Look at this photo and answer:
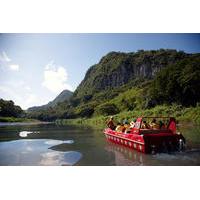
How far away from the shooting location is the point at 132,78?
5059 inches

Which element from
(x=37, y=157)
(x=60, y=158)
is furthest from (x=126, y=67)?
(x=60, y=158)

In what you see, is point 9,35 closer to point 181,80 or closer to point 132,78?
point 181,80

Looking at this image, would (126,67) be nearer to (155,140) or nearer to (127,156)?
(155,140)

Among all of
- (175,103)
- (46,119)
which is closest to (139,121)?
(175,103)

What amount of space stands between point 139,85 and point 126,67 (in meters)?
32.4

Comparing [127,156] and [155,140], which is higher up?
[155,140]

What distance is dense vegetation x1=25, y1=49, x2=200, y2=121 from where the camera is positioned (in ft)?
127

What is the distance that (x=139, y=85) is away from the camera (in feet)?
Answer: 332

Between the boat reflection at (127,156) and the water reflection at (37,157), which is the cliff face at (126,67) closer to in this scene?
the boat reflection at (127,156)

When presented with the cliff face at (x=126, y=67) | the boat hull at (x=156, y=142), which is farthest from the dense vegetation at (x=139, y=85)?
the boat hull at (x=156, y=142)

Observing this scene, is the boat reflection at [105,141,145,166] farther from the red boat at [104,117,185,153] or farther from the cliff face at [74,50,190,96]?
the cliff face at [74,50,190,96]

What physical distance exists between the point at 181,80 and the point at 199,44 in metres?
19.6

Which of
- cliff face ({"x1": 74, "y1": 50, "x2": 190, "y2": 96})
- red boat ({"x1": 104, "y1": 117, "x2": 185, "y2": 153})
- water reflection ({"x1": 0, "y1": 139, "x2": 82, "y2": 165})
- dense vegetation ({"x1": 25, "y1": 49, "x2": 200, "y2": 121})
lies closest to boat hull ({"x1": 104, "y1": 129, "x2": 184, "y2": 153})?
red boat ({"x1": 104, "y1": 117, "x2": 185, "y2": 153})

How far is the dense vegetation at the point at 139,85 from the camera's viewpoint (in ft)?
127
